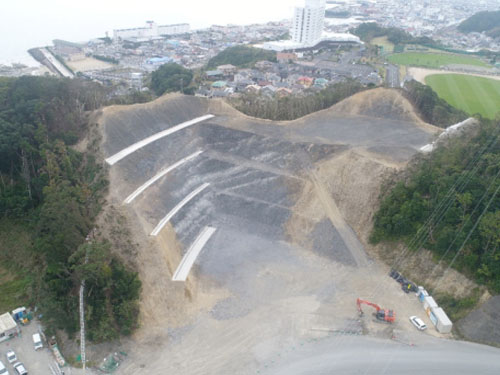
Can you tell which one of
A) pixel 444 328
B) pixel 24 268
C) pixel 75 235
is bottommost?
pixel 24 268

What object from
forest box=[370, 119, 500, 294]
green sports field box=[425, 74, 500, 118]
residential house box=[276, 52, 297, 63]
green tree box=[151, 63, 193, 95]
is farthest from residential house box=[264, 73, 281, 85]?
forest box=[370, 119, 500, 294]

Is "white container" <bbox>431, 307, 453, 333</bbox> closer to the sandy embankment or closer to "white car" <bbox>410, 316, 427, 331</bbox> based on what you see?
"white car" <bbox>410, 316, 427, 331</bbox>

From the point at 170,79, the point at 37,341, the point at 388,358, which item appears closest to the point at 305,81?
the point at 170,79

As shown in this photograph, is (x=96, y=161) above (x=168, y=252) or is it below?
above

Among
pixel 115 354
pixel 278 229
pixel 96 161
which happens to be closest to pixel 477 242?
pixel 278 229

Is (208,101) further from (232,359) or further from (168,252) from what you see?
(232,359)

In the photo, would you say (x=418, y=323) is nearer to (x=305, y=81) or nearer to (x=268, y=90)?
(x=268, y=90)
